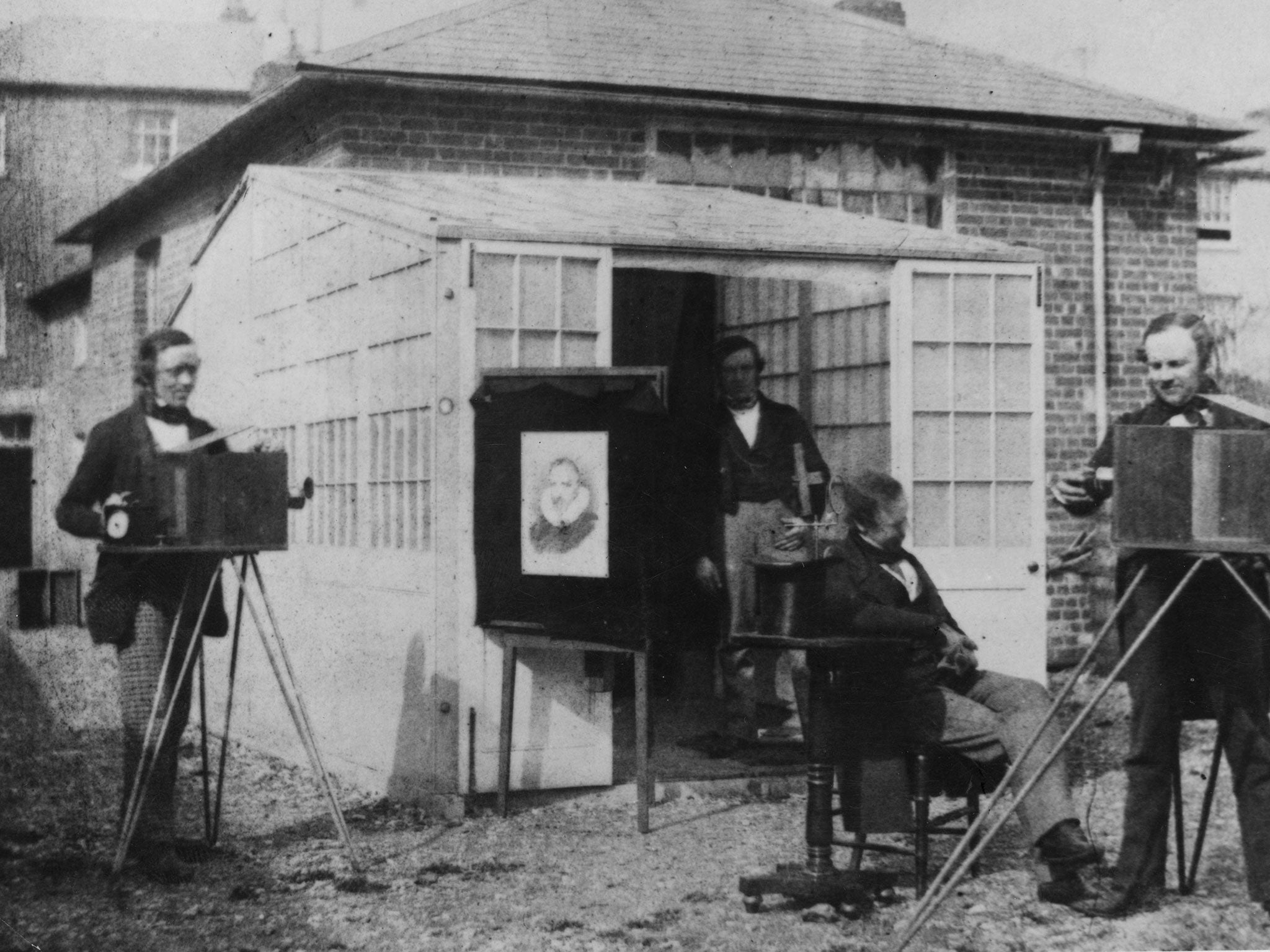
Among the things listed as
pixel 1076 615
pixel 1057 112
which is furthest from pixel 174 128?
pixel 1076 615

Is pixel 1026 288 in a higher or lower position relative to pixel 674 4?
lower

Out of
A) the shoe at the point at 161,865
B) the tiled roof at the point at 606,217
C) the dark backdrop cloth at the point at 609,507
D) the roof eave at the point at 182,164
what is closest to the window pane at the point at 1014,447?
→ the tiled roof at the point at 606,217

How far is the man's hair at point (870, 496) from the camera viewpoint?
5254mm

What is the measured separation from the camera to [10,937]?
458cm

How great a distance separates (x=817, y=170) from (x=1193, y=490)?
694 cm

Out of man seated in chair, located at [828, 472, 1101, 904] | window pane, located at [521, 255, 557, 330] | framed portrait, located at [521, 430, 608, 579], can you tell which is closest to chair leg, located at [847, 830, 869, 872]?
man seated in chair, located at [828, 472, 1101, 904]

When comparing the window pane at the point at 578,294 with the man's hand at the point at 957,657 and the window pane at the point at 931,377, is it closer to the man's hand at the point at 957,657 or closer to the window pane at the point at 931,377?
the window pane at the point at 931,377

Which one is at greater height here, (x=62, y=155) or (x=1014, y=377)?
(x=62, y=155)

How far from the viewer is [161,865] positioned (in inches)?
212

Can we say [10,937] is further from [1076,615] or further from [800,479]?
[1076,615]

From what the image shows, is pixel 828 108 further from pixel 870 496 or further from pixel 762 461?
pixel 870 496

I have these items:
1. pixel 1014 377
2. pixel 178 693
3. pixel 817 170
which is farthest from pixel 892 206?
pixel 178 693

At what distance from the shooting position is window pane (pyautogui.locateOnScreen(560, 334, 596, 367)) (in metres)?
6.84

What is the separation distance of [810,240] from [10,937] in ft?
15.4
